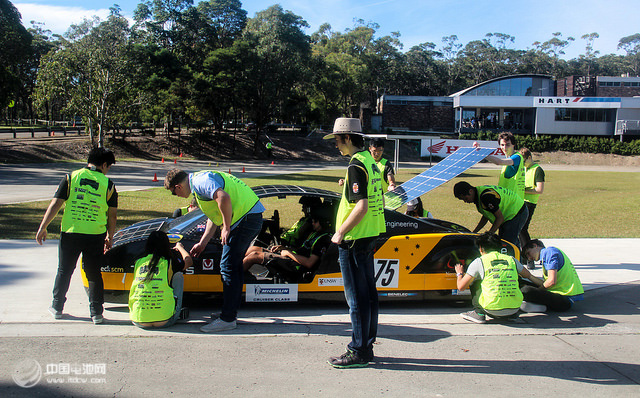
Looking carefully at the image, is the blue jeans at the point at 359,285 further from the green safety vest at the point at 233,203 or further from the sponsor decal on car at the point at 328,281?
the sponsor decal on car at the point at 328,281

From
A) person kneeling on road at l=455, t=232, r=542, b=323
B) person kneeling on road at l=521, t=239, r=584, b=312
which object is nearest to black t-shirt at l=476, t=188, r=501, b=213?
person kneeling on road at l=521, t=239, r=584, b=312

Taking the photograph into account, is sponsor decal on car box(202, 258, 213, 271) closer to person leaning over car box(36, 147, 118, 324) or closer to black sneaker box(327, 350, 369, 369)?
person leaning over car box(36, 147, 118, 324)

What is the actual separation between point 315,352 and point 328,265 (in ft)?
3.70

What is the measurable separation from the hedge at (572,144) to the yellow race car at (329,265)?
48.7 metres

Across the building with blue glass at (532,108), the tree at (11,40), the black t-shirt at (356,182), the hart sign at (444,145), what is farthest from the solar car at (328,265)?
the building with blue glass at (532,108)

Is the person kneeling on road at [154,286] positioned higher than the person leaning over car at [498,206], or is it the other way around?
the person leaning over car at [498,206]

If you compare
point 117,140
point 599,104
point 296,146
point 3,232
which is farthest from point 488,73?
point 3,232

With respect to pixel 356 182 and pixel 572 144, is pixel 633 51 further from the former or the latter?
pixel 356 182

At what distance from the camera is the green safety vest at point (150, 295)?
4.40 meters

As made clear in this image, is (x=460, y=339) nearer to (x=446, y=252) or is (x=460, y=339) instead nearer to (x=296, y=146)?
(x=446, y=252)

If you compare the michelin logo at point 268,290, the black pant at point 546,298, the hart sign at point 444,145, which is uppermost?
the hart sign at point 444,145

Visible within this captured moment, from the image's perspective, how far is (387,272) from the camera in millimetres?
5109

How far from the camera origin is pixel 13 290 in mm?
5605

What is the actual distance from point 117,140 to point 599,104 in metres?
50.6
